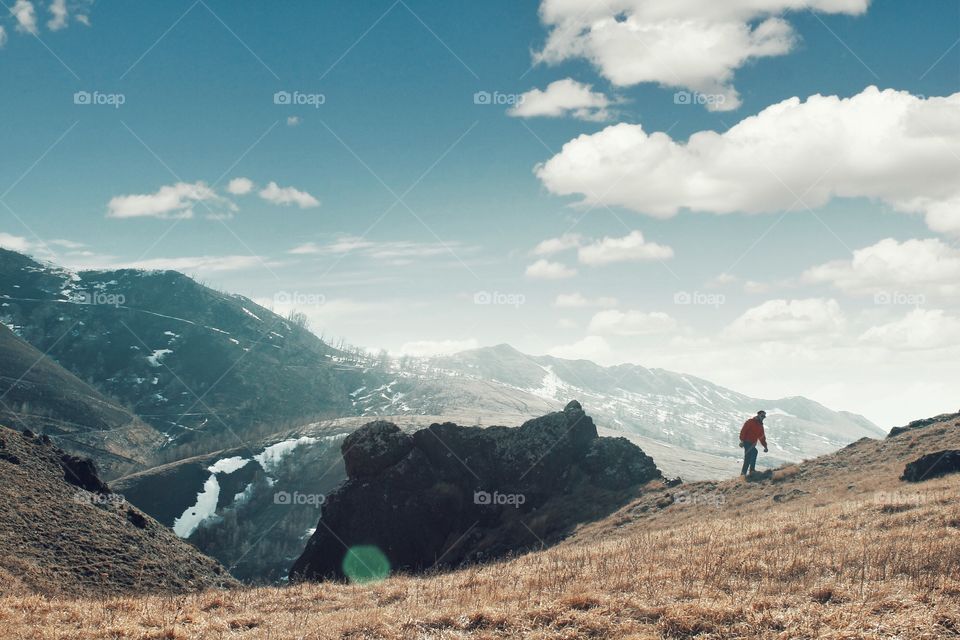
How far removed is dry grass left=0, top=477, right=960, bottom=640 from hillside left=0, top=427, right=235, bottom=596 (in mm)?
8332

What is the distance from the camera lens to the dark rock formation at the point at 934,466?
24.2 m

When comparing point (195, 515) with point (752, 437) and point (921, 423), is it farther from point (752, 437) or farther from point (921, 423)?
point (921, 423)

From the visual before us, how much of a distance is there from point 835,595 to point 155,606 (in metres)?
15.9

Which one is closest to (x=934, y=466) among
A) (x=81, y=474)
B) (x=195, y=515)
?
(x=81, y=474)

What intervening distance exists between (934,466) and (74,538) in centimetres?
3738

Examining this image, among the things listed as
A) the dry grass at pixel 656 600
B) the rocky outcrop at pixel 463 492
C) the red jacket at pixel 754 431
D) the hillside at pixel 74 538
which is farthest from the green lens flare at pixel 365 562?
the red jacket at pixel 754 431

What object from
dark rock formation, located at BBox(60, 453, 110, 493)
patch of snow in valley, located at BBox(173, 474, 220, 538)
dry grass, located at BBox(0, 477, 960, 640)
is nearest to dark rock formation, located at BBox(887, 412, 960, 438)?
dry grass, located at BBox(0, 477, 960, 640)

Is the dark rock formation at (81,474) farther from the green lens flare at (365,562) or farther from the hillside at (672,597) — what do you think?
the hillside at (672,597)

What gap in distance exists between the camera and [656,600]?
1150 centimetres

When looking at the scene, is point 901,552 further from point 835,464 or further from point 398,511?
point 398,511

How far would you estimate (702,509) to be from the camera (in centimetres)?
2833

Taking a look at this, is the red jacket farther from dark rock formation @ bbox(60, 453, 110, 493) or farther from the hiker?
dark rock formation @ bbox(60, 453, 110, 493)

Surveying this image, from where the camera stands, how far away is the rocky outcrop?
121 ft

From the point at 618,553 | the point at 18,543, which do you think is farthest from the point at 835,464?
the point at 18,543
